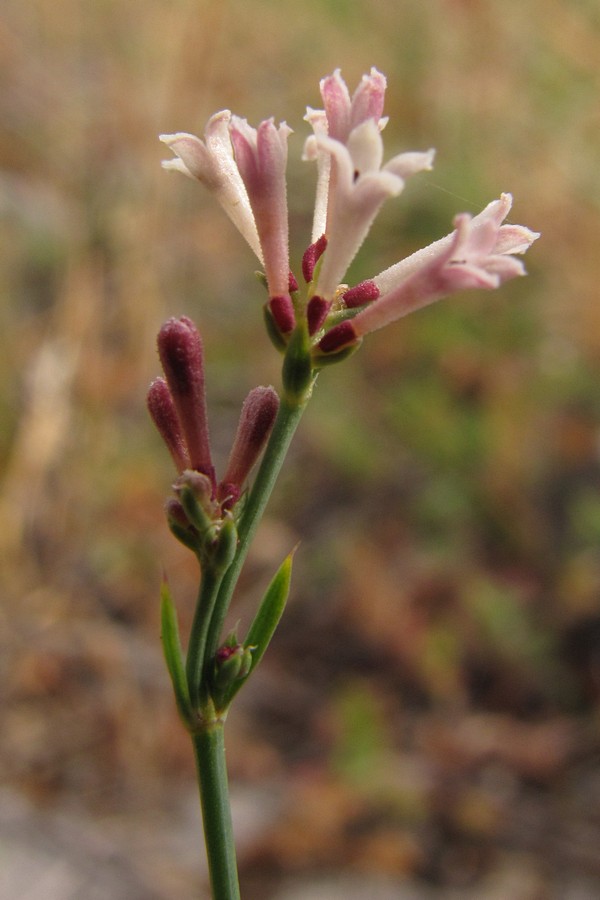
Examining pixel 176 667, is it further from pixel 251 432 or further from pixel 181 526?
pixel 251 432

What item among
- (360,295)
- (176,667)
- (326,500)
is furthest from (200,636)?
(326,500)

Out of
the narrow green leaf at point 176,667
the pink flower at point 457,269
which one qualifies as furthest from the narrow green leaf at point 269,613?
the pink flower at point 457,269

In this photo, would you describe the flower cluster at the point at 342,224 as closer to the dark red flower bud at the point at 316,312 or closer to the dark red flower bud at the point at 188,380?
the dark red flower bud at the point at 316,312

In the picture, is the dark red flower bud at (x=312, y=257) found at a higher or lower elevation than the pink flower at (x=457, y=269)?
higher

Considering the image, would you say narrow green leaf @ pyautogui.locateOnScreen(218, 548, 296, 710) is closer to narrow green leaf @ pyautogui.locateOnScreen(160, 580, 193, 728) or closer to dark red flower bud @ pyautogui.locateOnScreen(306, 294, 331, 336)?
narrow green leaf @ pyautogui.locateOnScreen(160, 580, 193, 728)

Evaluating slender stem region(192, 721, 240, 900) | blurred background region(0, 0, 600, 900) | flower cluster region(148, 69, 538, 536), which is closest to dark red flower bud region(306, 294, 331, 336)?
flower cluster region(148, 69, 538, 536)

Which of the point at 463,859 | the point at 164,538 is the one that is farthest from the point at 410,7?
the point at 463,859
